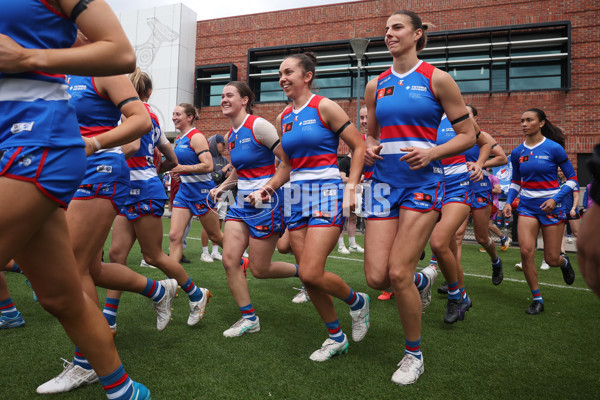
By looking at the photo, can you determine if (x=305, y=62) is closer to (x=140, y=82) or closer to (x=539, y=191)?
(x=140, y=82)

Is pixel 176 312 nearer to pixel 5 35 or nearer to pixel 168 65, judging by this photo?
pixel 5 35

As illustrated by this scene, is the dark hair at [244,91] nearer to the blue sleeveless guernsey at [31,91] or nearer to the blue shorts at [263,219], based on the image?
the blue shorts at [263,219]

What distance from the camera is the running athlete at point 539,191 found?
15.2 ft

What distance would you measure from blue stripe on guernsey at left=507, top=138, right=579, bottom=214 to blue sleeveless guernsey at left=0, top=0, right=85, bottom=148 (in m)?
4.83

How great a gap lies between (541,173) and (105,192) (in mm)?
4673

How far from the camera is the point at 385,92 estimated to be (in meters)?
3.01

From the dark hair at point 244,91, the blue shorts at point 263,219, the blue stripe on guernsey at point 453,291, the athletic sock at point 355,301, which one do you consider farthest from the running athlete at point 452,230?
the dark hair at point 244,91

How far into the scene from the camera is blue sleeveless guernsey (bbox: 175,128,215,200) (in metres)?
5.46

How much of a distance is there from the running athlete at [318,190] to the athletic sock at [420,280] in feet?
2.18

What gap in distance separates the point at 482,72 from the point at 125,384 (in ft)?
60.6

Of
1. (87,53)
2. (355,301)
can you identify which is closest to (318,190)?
(355,301)

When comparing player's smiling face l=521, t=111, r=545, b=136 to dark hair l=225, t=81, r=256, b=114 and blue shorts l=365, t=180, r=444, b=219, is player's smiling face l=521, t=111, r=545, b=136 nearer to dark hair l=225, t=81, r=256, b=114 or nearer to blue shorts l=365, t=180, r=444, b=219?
blue shorts l=365, t=180, r=444, b=219

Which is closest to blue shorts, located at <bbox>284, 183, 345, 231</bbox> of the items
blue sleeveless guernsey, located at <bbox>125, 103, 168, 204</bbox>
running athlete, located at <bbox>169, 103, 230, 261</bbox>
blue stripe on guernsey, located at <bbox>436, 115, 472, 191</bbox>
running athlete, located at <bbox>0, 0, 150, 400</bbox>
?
blue sleeveless guernsey, located at <bbox>125, 103, 168, 204</bbox>

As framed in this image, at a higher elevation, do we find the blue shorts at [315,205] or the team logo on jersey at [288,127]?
the team logo on jersey at [288,127]
